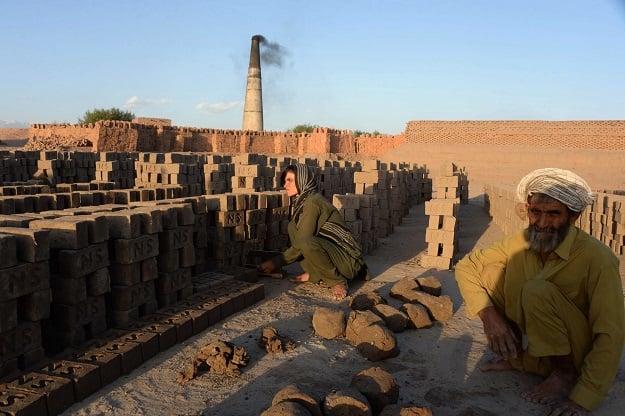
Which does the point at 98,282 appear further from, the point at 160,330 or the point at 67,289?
the point at 160,330

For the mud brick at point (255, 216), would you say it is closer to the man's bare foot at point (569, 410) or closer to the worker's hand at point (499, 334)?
the worker's hand at point (499, 334)

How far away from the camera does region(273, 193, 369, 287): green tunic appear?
18.7ft

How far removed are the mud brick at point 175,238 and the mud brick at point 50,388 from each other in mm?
1742

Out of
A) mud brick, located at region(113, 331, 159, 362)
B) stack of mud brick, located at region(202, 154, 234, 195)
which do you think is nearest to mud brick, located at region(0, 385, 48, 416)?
mud brick, located at region(113, 331, 159, 362)

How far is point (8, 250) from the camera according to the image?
3.21 metres

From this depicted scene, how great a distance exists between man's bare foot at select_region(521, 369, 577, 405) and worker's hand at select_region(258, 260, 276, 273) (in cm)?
365

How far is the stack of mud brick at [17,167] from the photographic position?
14312mm

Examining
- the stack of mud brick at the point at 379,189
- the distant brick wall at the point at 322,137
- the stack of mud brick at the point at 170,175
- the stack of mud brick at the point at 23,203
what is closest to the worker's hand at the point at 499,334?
the stack of mud brick at the point at 379,189

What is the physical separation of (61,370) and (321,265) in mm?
3144

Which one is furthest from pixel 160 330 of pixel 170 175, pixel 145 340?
pixel 170 175

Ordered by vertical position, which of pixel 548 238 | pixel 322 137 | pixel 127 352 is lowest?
pixel 127 352

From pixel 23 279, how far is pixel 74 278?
0.42 metres

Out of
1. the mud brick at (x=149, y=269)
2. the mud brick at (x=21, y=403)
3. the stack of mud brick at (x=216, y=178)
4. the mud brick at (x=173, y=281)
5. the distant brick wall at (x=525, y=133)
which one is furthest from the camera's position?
the distant brick wall at (x=525, y=133)

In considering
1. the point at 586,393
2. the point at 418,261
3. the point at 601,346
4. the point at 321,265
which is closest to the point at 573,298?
the point at 601,346
